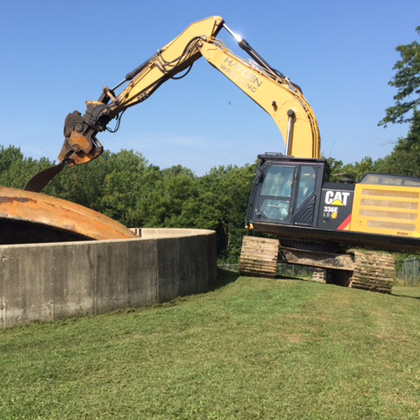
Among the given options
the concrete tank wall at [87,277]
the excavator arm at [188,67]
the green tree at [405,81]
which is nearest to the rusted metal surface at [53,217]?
the concrete tank wall at [87,277]

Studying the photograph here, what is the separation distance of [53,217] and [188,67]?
21.7 feet

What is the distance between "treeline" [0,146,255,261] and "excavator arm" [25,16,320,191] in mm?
37607

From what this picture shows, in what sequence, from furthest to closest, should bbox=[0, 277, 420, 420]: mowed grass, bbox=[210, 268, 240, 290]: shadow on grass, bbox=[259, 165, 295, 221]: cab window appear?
bbox=[259, 165, 295, 221]: cab window < bbox=[210, 268, 240, 290]: shadow on grass < bbox=[0, 277, 420, 420]: mowed grass

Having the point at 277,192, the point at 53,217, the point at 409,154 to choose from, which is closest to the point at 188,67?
the point at 277,192

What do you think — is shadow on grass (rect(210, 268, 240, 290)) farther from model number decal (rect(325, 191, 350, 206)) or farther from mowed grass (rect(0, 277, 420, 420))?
model number decal (rect(325, 191, 350, 206))

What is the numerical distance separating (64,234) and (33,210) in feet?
3.30

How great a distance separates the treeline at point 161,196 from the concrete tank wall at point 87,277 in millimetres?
42541

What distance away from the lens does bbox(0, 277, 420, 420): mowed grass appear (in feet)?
12.1

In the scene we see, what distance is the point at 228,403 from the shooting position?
3.75m

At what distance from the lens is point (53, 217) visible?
804cm

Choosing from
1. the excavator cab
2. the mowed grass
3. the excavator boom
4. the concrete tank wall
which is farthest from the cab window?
the mowed grass

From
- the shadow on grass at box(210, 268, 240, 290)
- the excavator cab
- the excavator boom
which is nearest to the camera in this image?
the shadow on grass at box(210, 268, 240, 290)

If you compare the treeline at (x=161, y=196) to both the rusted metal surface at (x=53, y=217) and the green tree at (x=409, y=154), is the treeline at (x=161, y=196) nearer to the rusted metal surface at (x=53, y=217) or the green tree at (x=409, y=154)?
the green tree at (x=409, y=154)

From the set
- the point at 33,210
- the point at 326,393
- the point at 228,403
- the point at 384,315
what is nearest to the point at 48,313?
the point at 33,210
